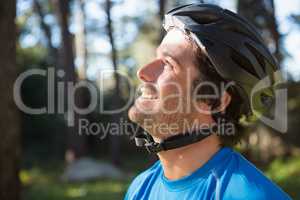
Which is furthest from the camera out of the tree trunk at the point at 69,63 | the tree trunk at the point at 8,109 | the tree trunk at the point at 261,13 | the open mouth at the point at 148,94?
the tree trunk at the point at 69,63

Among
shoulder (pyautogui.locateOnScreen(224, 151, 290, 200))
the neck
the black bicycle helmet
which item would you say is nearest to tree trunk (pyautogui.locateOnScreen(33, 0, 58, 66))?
the black bicycle helmet

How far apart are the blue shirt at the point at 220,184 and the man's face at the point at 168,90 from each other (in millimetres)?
225

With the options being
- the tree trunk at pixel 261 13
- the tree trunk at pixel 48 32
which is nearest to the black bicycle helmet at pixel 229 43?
the tree trunk at pixel 261 13

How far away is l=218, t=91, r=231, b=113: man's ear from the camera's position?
2.21 metres

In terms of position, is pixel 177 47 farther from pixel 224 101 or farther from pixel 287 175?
pixel 287 175

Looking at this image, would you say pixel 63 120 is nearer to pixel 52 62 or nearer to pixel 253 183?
pixel 52 62

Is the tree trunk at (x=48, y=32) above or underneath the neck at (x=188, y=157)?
above

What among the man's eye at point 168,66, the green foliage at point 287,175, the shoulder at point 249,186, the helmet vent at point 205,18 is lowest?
the green foliage at point 287,175

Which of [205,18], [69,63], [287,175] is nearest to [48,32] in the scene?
[69,63]

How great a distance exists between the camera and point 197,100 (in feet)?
7.16

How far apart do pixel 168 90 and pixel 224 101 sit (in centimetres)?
28

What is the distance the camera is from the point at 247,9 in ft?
31.8

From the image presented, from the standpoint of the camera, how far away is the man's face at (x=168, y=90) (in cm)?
211

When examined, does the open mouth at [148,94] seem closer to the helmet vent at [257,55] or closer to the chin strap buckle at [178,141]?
the chin strap buckle at [178,141]
